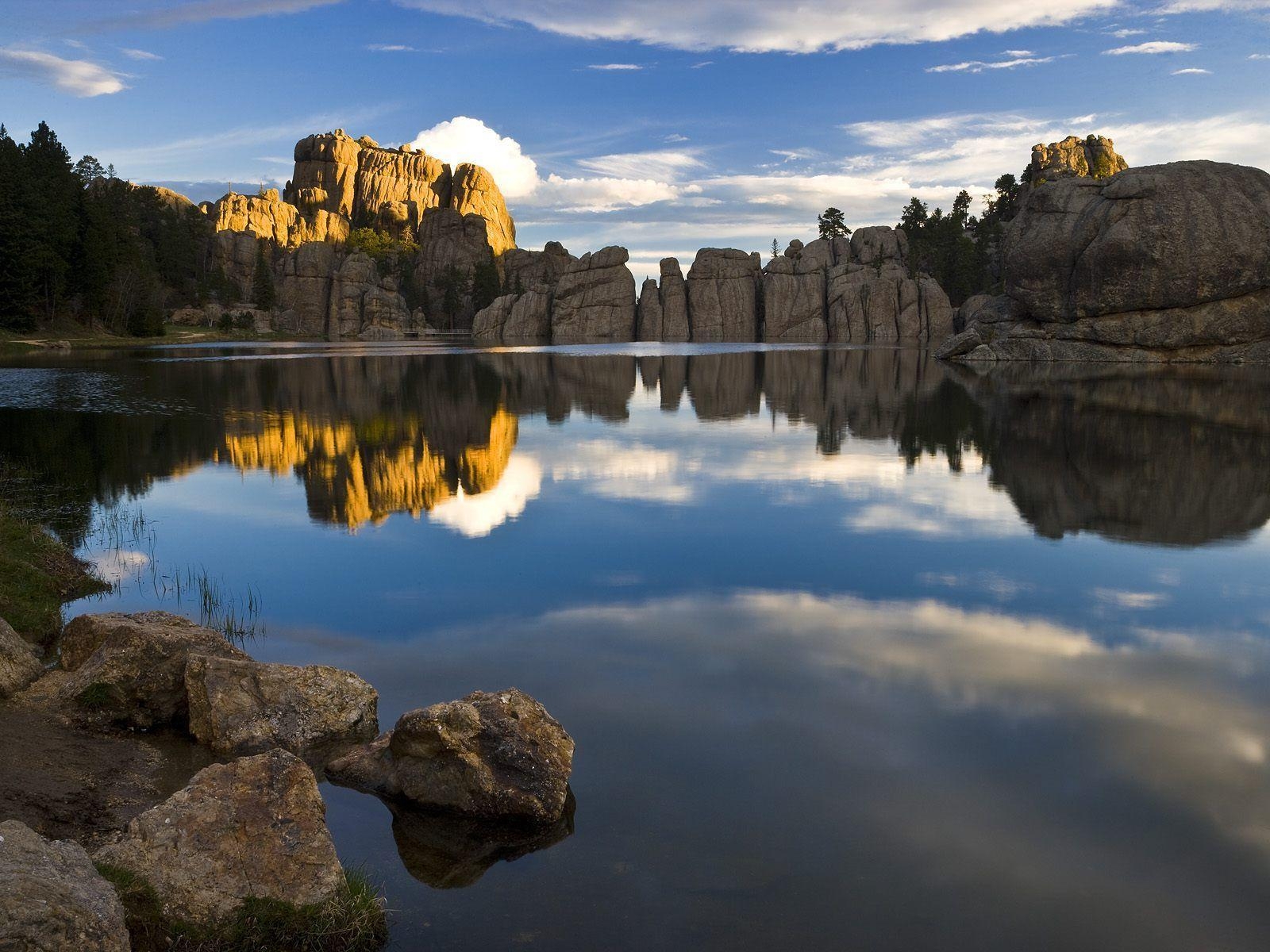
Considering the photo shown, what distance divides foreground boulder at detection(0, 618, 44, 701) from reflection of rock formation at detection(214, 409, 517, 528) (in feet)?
28.2

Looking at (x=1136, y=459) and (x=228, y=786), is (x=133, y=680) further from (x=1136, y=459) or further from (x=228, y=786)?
(x=1136, y=459)

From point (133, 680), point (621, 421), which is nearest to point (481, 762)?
point (133, 680)

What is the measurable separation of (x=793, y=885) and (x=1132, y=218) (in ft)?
271

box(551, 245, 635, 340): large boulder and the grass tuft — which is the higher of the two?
box(551, 245, 635, 340): large boulder

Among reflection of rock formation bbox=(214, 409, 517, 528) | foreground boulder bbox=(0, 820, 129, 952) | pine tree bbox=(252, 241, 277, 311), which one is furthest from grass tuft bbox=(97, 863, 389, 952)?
pine tree bbox=(252, 241, 277, 311)

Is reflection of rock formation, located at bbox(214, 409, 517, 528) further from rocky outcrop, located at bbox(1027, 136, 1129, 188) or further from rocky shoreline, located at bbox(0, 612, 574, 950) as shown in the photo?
rocky outcrop, located at bbox(1027, 136, 1129, 188)

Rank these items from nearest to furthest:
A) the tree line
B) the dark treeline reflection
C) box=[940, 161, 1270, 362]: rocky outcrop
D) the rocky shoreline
→ the rocky shoreline
the dark treeline reflection
box=[940, 161, 1270, 362]: rocky outcrop
the tree line

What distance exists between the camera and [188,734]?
35.4 ft

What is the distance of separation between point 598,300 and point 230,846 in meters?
154

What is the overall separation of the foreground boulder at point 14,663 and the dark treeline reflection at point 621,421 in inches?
326

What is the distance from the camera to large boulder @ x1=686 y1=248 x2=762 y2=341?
15538 centimetres

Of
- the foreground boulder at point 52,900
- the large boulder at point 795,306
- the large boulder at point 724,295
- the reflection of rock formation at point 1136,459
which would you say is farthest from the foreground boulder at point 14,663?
the large boulder at point 724,295

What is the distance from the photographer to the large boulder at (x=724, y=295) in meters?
155

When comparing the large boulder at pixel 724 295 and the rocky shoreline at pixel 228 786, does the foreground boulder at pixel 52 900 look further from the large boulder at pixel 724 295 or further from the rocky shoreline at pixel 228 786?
the large boulder at pixel 724 295
